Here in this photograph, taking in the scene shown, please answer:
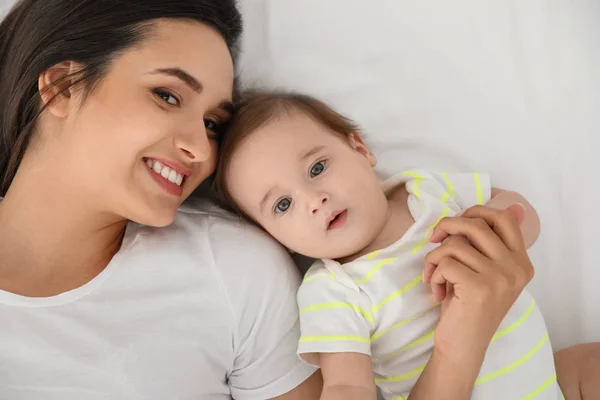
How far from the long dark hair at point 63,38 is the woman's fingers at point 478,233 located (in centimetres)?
63

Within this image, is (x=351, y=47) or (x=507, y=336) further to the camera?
(x=351, y=47)

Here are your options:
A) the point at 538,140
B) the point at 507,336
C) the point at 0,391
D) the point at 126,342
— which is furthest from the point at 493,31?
the point at 0,391

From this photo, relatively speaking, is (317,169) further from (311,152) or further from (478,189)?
(478,189)

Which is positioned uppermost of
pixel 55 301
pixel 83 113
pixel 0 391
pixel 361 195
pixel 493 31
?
pixel 493 31

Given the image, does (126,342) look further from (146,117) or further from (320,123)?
(320,123)

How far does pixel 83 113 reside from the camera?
1218 mm

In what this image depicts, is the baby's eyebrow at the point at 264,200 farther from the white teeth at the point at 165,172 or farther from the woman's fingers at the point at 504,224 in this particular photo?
the woman's fingers at the point at 504,224

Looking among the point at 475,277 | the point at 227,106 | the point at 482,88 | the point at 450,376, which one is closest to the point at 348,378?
the point at 450,376

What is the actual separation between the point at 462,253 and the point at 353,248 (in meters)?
0.25

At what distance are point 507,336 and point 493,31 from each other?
78 centimetres

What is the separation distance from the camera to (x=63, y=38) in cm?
127

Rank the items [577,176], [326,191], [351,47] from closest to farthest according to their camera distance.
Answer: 1. [326,191]
2. [577,176]
3. [351,47]

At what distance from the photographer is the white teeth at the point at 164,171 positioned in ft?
4.14

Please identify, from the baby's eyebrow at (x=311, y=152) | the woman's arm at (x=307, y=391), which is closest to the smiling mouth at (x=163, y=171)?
the baby's eyebrow at (x=311, y=152)
